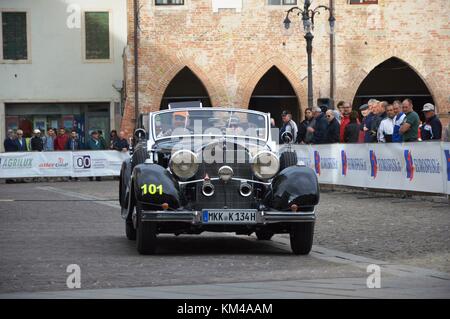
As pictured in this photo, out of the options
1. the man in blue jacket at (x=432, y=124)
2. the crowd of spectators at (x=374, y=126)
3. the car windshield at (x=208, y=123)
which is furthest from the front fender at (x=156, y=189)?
the man in blue jacket at (x=432, y=124)

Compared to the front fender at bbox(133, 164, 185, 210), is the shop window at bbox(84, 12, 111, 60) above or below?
above

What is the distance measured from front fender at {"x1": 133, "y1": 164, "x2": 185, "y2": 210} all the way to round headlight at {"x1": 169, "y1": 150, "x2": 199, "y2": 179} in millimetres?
105

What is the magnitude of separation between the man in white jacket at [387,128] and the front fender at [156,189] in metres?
12.0

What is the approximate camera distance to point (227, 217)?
12953 millimetres

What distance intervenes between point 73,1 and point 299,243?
128ft

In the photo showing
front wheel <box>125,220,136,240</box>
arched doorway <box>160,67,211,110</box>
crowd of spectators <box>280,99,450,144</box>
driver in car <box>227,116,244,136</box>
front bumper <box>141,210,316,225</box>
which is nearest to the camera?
front bumper <box>141,210,316,225</box>

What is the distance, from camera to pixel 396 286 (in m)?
9.68

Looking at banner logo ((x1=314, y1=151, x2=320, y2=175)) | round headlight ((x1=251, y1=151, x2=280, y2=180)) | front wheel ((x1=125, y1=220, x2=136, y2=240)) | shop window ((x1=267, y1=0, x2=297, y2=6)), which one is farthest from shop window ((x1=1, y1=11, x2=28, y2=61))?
round headlight ((x1=251, y1=151, x2=280, y2=180))

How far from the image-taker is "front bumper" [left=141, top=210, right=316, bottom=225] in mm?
12852

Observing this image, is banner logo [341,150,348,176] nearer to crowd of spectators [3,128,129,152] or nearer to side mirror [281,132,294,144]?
side mirror [281,132,294,144]

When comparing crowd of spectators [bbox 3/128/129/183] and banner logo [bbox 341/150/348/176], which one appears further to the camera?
crowd of spectators [bbox 3/128/129/183]

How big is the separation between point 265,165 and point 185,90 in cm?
3716

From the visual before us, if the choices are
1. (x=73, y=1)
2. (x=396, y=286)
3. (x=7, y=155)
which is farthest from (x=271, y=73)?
(x=396, y=286)

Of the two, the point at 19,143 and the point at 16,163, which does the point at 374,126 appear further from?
the point at 19,143
